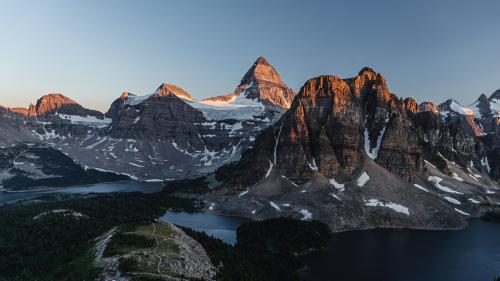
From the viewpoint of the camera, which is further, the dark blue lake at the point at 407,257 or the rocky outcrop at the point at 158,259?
the dark blue lake at the point at 407,257

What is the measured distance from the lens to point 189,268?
99.2 meters

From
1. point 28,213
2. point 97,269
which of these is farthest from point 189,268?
point 28,213

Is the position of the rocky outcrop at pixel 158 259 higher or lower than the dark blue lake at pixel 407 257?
higher

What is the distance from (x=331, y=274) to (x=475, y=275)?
42943mm

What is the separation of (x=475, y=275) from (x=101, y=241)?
350ft

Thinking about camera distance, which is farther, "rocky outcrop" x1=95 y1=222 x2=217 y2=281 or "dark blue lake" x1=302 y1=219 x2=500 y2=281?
"dark blue lake" x1=302 y1=219 x2=500 y2=281

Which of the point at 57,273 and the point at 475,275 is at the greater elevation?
the point at 57,273

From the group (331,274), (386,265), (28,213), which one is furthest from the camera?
(28,213)

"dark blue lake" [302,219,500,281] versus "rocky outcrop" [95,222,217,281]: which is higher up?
"rocky outcrop" [95,222,217,281]

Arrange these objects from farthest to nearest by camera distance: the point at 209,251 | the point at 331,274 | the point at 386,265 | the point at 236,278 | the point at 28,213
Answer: the point at 28,213
the point at 386,265
the point at 331,274
the point at 209,251
the point at 236,278

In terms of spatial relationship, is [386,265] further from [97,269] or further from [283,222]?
[97,269]

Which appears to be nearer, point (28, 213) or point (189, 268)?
point (189, 268)

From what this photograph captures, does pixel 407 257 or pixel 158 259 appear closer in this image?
pixel 158 259

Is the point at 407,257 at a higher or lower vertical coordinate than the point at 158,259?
lower
